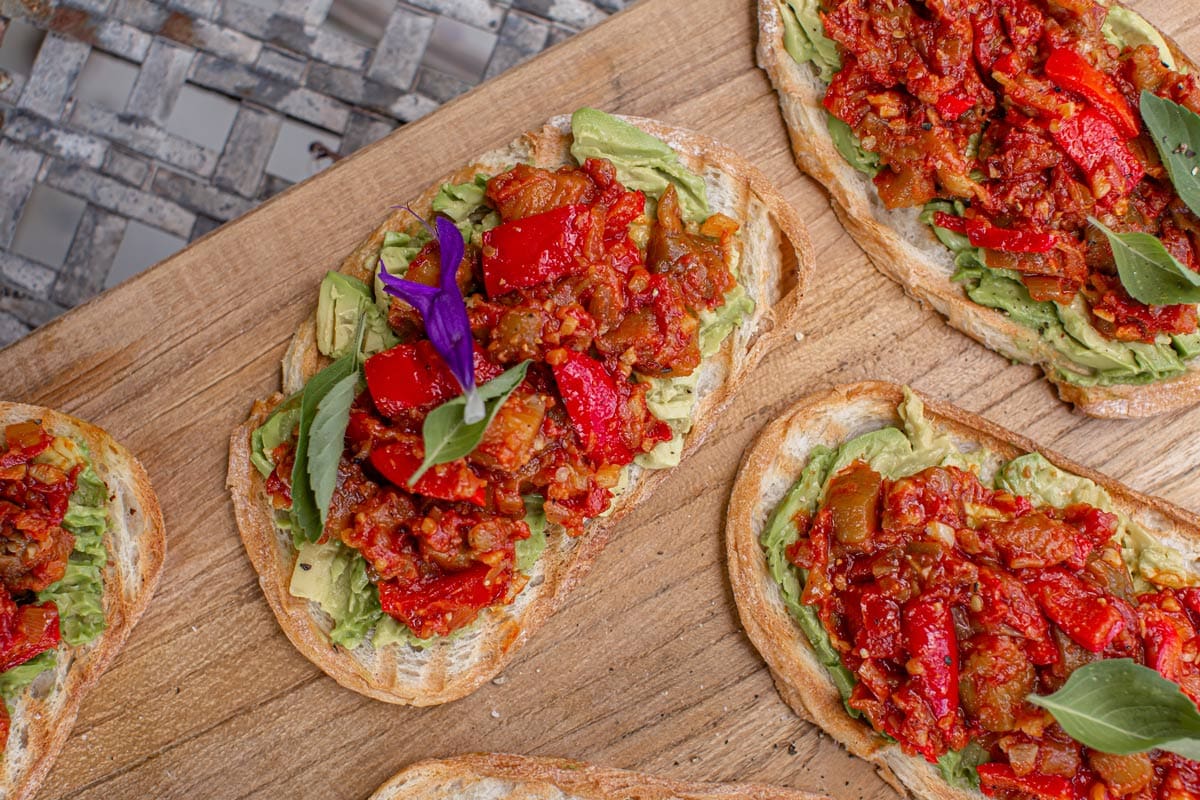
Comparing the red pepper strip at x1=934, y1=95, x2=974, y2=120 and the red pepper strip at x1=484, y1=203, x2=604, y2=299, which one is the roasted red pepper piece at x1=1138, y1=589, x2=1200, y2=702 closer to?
the red pepper strip at x1=934, y1=95, x2=974, y2=120

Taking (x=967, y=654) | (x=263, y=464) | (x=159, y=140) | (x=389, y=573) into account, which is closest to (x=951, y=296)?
(x=967, y=654)

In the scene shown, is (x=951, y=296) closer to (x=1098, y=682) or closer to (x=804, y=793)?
(x=1098, y=682)

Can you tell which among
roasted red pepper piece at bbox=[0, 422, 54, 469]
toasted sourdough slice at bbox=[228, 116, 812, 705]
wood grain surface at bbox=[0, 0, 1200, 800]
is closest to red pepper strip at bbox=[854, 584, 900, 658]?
wood grain surface at bbox=[0, 0, 1200, 800]

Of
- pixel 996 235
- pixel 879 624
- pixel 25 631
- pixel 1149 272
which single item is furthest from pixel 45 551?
pixel 1149 272

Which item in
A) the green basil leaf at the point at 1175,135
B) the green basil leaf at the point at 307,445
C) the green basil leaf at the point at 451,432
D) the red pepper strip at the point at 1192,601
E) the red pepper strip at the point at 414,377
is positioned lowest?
the green basil leaf at the point at 307,445

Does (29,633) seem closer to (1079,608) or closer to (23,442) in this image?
(23,442)

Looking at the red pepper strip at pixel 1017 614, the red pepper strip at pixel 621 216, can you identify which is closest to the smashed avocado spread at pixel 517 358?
the red pepper strip at pixel 621 216

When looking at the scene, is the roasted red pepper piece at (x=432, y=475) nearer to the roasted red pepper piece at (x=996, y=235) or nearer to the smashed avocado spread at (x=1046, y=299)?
the smashed avocado spread at (x=1046, y=299)
